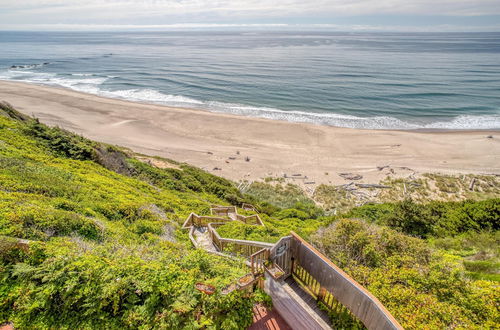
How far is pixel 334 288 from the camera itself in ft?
18.5

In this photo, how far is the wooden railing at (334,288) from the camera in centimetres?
484

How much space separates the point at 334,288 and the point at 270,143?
29022 mm

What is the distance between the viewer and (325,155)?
1220 inches

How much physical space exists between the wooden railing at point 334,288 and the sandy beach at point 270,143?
19164mm

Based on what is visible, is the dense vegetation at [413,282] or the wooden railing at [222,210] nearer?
the dense vegetation at [413,282]

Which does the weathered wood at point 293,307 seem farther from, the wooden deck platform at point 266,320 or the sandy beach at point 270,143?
the sandy beach at point 270,143

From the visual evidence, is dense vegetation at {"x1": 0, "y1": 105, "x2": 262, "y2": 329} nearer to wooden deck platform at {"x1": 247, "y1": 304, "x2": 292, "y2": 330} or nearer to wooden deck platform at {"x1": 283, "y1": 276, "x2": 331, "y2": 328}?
wooden deck platform at {"x1": 247, "y1": 304, "x2": 292, "y2": 330}

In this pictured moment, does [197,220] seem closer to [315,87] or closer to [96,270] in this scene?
[96,270]

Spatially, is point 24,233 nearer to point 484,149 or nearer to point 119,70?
point 484,149

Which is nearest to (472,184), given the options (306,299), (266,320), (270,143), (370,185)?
(370,185)

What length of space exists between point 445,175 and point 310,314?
1071 inches

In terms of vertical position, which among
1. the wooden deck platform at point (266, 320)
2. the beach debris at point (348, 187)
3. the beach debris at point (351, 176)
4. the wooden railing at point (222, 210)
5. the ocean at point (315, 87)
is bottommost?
the beach debris at point (348, 187)

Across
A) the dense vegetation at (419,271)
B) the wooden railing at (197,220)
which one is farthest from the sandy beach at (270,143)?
the dense vegetation at (419,271)

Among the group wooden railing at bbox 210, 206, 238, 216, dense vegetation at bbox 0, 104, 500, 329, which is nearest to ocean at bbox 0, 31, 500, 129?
wooden railing at bbox 210, 206, 238, 216
